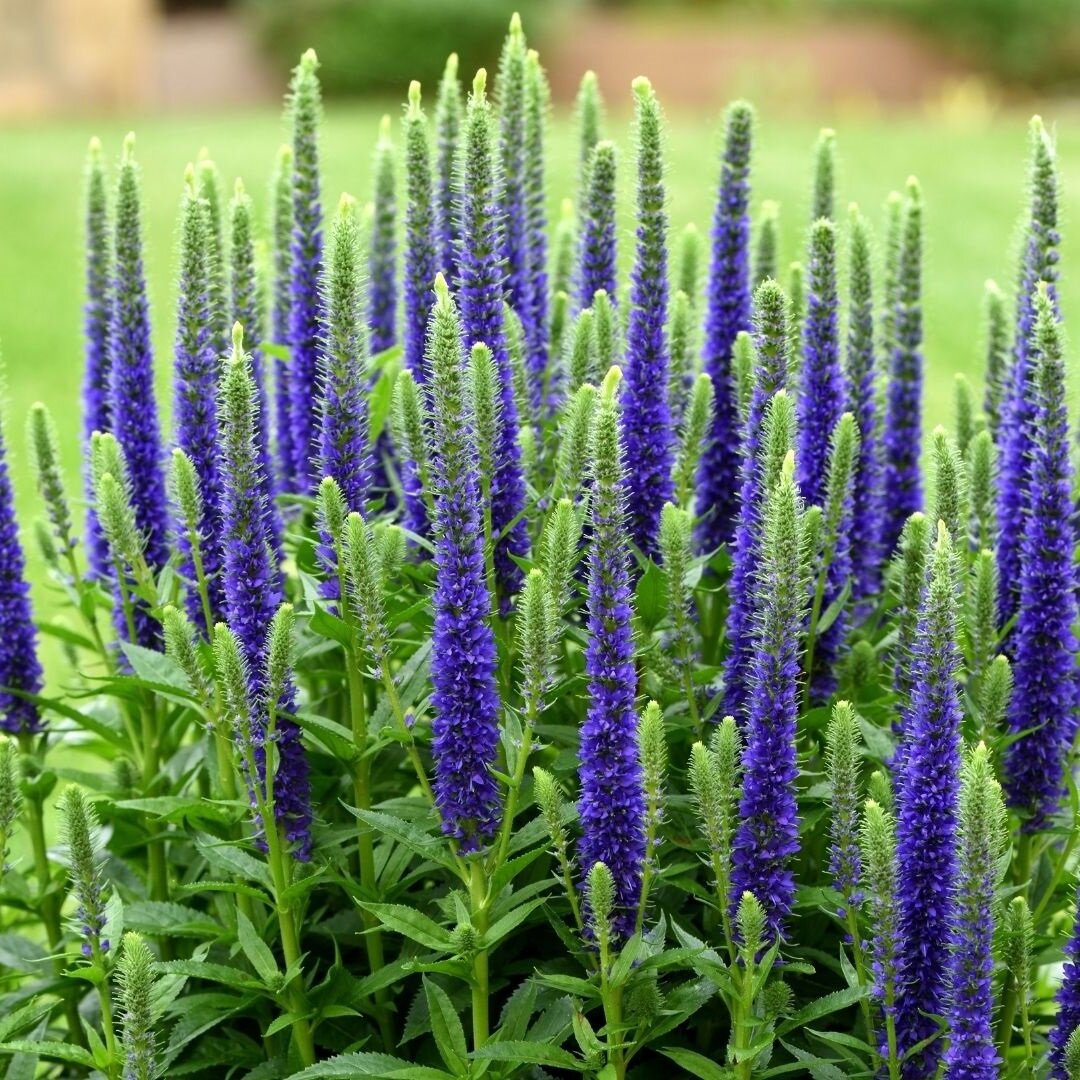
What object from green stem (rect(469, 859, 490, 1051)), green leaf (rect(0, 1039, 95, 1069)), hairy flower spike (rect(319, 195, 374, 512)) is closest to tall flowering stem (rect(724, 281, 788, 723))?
green stem (rect(469, 859, 490, 1051))

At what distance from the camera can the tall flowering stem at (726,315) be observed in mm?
3590

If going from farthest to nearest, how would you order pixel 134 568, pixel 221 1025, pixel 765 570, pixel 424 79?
pixel 424 79
pixel 221 1025
pixel 134 568
pixel 765 570

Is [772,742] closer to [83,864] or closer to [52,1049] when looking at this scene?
[83,864]

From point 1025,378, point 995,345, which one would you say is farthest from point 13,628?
point 995,345

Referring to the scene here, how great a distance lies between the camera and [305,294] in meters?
3.57

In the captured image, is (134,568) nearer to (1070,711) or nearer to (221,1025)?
(221,1025)

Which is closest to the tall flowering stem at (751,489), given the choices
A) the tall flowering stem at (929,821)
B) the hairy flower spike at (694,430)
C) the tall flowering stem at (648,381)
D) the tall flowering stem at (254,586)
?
the hairy flower spike at (694,430)

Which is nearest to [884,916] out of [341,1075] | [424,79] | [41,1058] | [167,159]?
[341,1075]

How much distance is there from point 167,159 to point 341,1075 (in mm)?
14894

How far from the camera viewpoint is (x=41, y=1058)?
12.0ft

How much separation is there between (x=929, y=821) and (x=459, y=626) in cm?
85

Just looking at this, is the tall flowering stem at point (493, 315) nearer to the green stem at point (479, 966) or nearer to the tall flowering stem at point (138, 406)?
→ the green stem at point (479, 966)

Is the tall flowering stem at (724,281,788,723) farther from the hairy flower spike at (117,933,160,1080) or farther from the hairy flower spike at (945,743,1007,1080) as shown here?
the hairy flower spike at (117,933,160,1080)

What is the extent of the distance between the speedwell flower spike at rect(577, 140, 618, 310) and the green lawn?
492 centimetres
